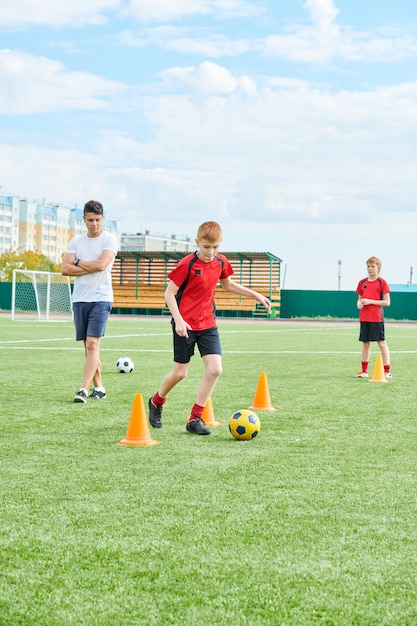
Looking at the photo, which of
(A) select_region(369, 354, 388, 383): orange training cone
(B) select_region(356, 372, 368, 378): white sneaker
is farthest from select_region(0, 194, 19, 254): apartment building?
(A) select_region(369, 354, 388, 383): orange training cone

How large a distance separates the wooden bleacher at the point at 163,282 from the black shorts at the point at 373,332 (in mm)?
32828

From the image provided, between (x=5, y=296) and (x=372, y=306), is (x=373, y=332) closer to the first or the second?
(x=372, y=306)

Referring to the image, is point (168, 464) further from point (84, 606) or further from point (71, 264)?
point (71, 264)

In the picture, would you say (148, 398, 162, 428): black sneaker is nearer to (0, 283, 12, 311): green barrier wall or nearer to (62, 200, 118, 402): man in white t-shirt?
(62, 200, 118, 402): man in white t-shirt

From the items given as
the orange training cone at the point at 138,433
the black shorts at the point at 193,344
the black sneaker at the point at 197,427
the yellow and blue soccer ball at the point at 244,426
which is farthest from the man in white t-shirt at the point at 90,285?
the yellow and blue soccer ball at the point at 244,426

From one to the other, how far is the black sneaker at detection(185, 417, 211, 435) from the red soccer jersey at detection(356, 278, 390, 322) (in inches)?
242

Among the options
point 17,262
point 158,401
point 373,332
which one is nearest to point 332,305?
point 373,332

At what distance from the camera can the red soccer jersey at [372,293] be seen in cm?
1268

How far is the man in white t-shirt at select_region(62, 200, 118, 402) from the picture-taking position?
8992 millimetres

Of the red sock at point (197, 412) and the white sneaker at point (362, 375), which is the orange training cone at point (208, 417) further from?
the white sneaker at point (362, 375)

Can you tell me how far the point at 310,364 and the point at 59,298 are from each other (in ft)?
87.8

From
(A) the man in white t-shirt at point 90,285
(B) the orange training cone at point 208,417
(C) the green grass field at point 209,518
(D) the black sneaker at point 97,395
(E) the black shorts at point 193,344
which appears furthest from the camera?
(D) the black sneaker at point 97,395

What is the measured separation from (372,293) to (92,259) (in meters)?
5.23

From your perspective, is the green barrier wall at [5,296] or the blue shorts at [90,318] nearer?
the blue shorts at [90,318]
